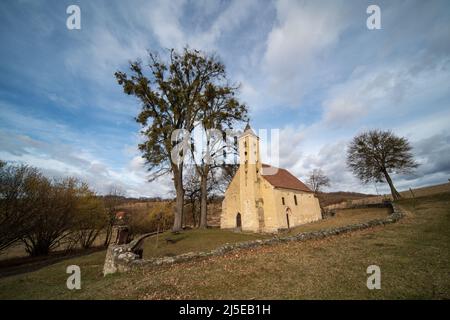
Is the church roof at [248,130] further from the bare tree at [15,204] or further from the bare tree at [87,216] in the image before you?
the bare tree at [15,204]

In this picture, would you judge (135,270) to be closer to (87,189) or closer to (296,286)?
(296,286)

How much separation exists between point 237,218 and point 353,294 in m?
23.7

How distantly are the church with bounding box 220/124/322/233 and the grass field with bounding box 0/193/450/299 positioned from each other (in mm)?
14902

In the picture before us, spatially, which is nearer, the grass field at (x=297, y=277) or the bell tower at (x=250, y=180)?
the grass field at (x=297, y=277)

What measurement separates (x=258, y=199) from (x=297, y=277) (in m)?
19.4

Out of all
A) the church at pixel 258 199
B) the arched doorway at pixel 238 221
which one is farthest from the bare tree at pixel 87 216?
the arched doorway at pixel 238 221

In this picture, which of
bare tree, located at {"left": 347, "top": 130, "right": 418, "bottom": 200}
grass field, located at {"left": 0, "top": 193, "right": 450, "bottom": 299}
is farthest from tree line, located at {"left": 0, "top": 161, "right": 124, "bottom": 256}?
bare tree, located at {"left": 347, "top": 130, "right": 418, "bottom": 200}

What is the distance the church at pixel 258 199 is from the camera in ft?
82.7

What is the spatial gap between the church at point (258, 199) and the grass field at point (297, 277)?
48.9 feet

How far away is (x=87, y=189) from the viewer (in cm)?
2416

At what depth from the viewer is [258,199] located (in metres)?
25.8

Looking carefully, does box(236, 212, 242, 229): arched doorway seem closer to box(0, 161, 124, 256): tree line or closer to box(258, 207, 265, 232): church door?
box(258, 207, 265, 232): church door
